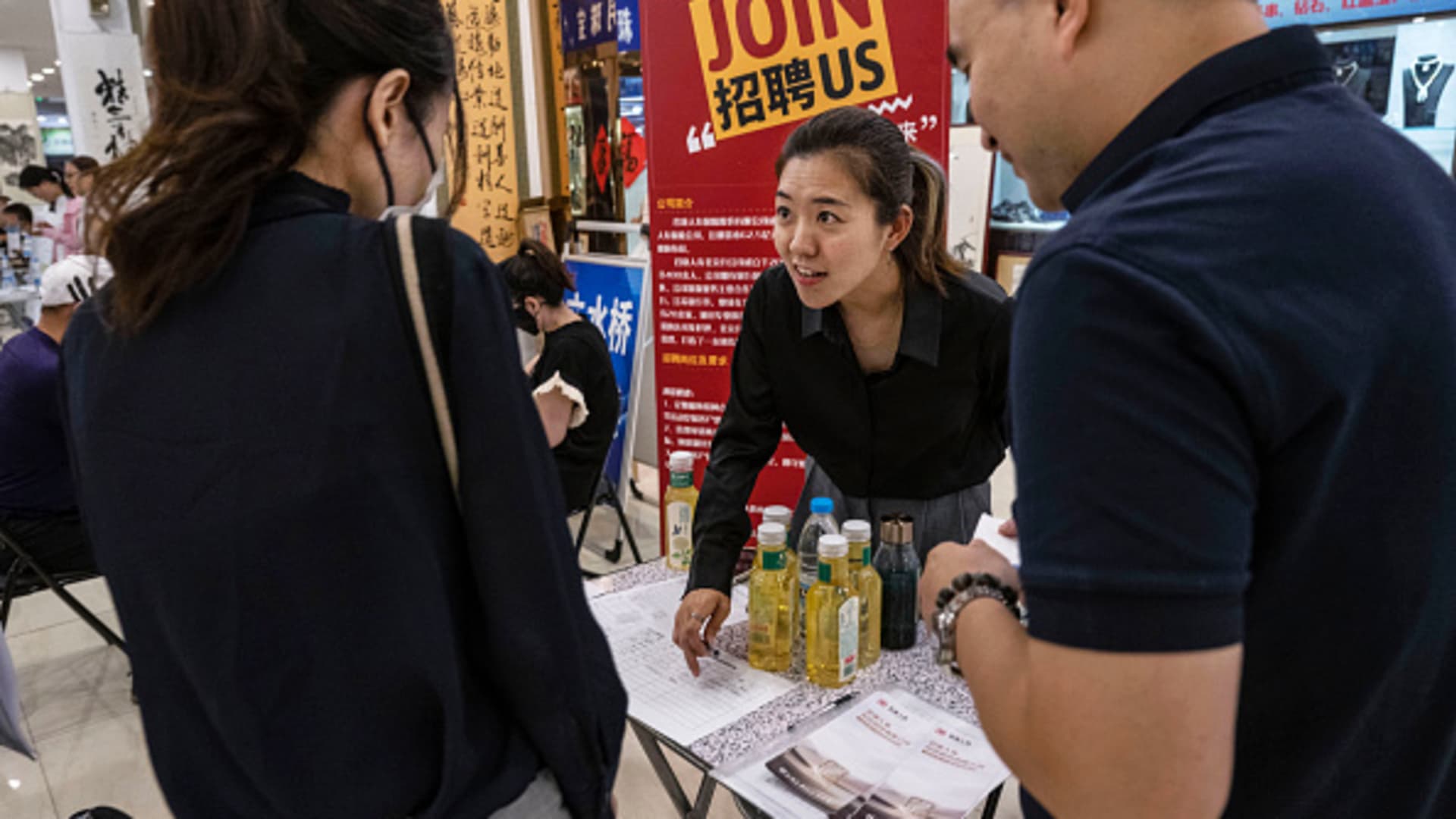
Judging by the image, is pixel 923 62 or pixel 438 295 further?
pixel 923 62

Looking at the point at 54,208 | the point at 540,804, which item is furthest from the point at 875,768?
the point at 54,208

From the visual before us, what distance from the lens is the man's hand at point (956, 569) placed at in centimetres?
73

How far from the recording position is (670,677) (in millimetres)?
1464

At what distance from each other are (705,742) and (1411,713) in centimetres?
88

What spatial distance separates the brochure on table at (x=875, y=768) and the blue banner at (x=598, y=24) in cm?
308

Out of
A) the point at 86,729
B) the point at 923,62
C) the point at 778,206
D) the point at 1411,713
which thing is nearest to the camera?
the point at 1411,713

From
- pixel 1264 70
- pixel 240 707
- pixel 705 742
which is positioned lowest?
pixel 705 742

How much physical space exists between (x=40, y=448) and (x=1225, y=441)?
139 inches

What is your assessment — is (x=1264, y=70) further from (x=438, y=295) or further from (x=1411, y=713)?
(x=438, y=295)

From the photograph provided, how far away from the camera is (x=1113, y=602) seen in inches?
19.3

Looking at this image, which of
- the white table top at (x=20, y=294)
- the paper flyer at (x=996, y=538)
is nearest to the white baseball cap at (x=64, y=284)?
the paper flyer at (x=996, y=538)

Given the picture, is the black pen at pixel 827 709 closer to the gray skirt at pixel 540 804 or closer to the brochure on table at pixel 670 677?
the brochure on table at pixel 670 677

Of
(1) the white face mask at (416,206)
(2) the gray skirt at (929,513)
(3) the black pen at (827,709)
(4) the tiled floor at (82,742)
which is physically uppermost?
(1) the white face mask at (416,206)

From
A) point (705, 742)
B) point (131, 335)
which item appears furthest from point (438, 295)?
point (705, 742)
